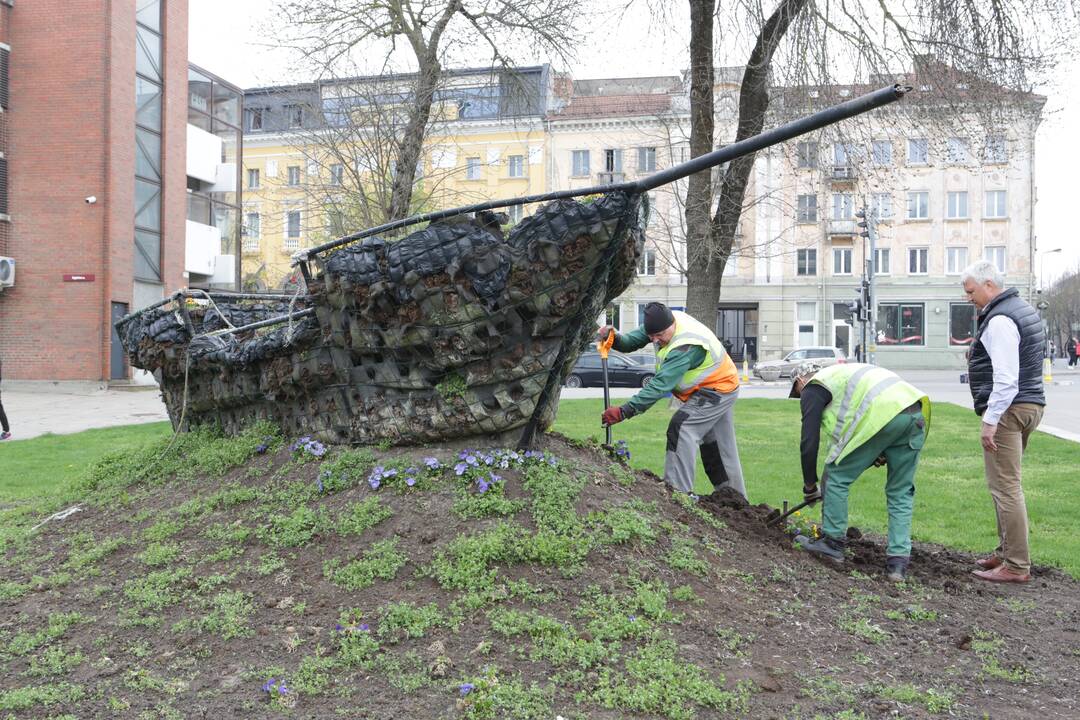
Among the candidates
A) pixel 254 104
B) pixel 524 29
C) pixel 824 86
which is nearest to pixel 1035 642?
pixel 824 86

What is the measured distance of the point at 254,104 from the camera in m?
38.8

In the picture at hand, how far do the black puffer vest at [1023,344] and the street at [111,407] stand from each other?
26.6 feet

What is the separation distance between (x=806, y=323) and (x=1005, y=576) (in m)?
38.1

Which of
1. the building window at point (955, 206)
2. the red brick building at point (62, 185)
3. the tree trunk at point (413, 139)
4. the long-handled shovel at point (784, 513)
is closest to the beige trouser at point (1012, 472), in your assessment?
the long-handled shovel at point (784, 513)

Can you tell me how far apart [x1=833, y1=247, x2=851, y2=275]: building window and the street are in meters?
15.0

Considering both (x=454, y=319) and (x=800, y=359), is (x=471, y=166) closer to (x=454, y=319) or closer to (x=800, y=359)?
(x=454, y=319)

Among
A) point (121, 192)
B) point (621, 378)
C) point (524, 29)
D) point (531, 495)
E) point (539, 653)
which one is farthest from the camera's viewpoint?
point (621, 378)

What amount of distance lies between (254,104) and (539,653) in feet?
130

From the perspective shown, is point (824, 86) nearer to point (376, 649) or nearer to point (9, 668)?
point (376, 649)

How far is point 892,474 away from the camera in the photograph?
5.43 m

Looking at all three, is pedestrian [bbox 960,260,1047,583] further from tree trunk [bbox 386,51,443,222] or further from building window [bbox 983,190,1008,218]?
building window [bbox 983,190,1008,218]

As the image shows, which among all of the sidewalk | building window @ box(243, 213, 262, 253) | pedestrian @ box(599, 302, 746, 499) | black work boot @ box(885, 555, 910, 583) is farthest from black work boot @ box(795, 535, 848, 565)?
building window @ box(243, 213, 262, 253)

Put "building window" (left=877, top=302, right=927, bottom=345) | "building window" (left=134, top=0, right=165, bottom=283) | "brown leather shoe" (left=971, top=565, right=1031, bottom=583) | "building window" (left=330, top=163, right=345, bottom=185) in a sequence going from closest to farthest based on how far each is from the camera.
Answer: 1. "brown leather shoe" (left=971, top=565, right=1031, bottom=583)
2. "building window" (left=330, top=163, right=345, bottom=185)
3. "building window" (left=134, top=0, right=165, bottom=283)
4. "building window" (left=877, top=302, right=927, bottom=345)

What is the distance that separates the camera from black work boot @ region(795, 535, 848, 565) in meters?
5.35
